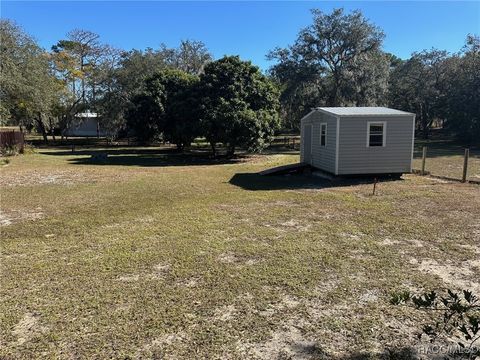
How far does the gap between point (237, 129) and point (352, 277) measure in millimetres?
13926

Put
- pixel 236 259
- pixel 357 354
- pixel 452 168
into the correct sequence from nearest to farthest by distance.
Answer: pixel 357 354, pixel 236 259, pixel 452 168

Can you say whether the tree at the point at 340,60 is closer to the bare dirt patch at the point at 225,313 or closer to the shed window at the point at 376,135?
the shed window at the point at 376,135

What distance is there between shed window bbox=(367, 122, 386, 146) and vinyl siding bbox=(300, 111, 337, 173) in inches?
43.4

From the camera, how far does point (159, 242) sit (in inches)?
221

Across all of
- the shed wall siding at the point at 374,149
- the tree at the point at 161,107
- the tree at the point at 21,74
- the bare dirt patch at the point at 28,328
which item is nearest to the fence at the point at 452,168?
the shed wall siding at the point at 374,149

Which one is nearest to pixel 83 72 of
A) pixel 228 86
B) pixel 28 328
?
pixel 228 86

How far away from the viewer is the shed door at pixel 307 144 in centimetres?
1463

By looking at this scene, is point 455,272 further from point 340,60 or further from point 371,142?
point 340,60

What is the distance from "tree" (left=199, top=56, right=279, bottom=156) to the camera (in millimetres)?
17555

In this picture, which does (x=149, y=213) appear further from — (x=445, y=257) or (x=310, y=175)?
(x=310, y=175)

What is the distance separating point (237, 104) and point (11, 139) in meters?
12.0

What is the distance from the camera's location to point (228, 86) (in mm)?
18391

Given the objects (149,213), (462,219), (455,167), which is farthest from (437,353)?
(455,167)

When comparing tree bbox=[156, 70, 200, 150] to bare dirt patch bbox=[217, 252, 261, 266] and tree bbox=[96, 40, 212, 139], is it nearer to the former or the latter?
tree bbox=[96, 40, 212, 139]
